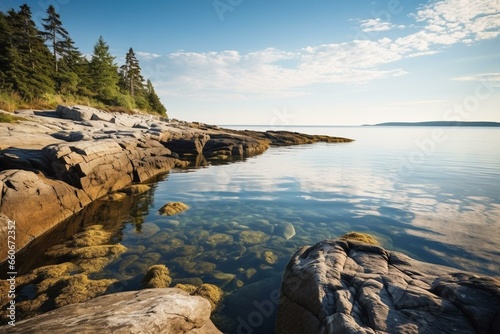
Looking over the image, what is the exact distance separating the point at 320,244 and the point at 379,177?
56.6 feet

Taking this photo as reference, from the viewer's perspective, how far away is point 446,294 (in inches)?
136

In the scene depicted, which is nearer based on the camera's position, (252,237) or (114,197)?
(252,237)

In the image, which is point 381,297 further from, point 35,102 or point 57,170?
point 35,102

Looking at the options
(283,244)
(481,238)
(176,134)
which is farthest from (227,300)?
(176,134)

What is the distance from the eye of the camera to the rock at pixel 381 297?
3053 mm

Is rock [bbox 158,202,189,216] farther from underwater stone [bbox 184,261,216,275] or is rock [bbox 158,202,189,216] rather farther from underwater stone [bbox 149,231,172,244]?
underwater stone [bbox 184,261,216,275]

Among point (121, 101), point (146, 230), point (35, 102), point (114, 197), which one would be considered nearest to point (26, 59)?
point (35, 102)

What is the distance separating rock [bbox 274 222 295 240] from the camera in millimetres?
8992

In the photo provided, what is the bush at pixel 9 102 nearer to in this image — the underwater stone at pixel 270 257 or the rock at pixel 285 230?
the rock at pixel 285 230

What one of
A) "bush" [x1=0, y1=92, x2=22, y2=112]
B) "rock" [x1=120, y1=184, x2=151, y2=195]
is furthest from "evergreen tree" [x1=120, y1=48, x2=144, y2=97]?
"rock" [x1=120, y1=184, x2=151, y2=195]

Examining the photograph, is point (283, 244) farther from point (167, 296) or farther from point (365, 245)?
point (167, 296)

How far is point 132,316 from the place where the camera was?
11.0ft

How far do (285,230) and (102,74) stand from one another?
55.7 metres

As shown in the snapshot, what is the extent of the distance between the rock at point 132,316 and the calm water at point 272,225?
122 centimetres
